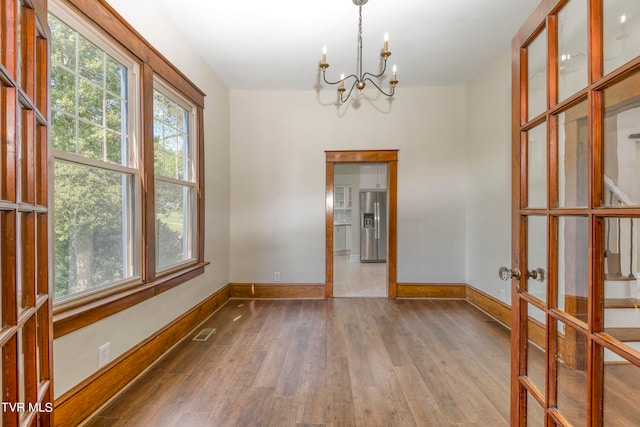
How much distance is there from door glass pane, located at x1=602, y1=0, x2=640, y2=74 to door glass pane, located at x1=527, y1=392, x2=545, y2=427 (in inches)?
48.2

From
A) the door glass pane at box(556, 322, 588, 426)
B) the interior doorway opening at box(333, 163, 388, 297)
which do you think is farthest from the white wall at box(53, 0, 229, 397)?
the interior doorway opening at box(333, 163, 388, 297)

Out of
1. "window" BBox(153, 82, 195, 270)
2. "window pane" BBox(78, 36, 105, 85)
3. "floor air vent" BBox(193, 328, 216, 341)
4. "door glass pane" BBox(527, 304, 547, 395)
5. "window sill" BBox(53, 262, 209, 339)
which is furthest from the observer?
"floor air vent" BBox(193, 328, 216, 341)

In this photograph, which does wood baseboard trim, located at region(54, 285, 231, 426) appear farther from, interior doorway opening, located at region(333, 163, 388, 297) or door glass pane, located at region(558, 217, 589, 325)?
interior doorway opening, located at region(333, 163, 388, 297)

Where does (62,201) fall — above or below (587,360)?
above

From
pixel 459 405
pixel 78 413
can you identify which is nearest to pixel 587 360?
pixel 459 405

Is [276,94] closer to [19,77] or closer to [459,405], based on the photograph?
[19,77]

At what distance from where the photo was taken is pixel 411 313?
3.48 metres

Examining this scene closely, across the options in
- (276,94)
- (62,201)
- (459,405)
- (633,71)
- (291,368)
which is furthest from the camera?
(276,94)

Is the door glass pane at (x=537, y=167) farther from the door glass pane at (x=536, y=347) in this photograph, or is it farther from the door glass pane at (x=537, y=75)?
the door glass pane at (x=536, y=347)

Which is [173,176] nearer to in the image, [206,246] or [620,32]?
[206,246]

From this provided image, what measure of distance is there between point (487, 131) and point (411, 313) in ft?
7.78

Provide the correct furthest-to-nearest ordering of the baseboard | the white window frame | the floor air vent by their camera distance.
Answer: the white window frame → the floor air vent → the baseboard

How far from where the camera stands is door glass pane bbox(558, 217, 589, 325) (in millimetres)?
901

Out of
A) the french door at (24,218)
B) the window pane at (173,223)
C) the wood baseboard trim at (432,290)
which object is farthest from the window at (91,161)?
the wood baseboard trim at (432,290)
